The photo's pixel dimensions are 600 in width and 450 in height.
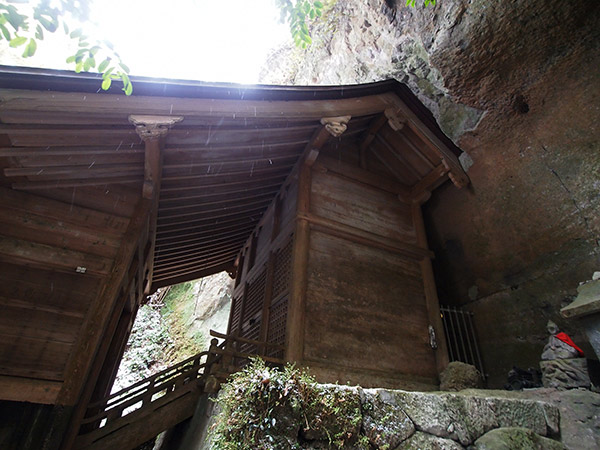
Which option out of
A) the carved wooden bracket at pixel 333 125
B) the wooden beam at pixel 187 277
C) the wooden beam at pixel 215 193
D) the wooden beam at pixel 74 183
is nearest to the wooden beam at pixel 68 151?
the wooden beam at pixel 74 183

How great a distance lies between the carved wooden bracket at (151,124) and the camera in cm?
460

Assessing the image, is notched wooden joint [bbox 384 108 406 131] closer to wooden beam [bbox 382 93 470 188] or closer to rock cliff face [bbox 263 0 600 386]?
wooden beam [bbox 382 93 470 188]

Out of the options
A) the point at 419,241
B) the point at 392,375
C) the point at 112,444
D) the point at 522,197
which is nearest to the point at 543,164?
the point at 522,197

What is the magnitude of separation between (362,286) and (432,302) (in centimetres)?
169

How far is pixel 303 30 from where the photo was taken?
3.70m

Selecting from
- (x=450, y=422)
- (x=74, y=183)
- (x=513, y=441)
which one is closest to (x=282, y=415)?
(x=450, y=422)

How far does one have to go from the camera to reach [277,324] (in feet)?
21.5

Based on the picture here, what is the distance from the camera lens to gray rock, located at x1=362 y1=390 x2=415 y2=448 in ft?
9.67

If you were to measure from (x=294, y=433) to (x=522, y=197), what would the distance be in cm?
638

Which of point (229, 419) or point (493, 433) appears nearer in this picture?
point (229, 419)

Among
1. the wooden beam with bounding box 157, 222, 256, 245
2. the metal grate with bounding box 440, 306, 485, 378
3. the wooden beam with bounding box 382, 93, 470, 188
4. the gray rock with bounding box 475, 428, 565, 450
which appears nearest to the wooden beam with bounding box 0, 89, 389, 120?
the wooden beam with bounding box 382, 93, 470, 188

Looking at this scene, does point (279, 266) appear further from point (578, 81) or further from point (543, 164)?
point (578, 81)

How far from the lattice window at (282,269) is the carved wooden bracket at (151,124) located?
3.24m

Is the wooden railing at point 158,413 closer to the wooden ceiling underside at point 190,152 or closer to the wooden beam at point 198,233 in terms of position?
the wooden ceiling underside at point 190,152
